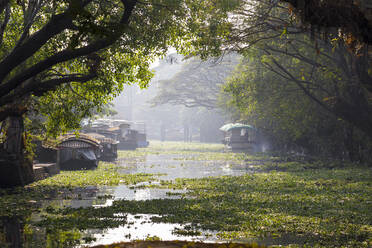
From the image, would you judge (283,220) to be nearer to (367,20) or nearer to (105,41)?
(367,20)

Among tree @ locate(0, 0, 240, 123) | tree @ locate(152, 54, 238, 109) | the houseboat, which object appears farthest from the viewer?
tree @ locate(152, 54, 238, 109)

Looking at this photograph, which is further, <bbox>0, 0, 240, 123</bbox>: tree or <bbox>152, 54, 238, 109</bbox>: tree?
<bbox>152, 54, 238, 109</bbox>: tree

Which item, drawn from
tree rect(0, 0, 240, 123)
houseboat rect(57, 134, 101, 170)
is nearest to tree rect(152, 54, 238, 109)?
houseboat rect(57, 134, 101, 170)

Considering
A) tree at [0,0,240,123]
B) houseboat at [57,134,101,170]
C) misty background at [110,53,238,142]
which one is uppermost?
misty background at [110,53,238,142]

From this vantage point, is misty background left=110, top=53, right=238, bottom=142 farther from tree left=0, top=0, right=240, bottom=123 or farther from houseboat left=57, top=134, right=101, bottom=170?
tree left=0, top=0, right=240, bottom=123

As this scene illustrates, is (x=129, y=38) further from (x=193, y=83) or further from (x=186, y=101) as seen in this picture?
(x=186, y=101)

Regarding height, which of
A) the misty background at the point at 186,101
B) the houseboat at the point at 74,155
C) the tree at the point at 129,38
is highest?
the misty background at the point at 186,101

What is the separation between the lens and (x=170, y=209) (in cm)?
1315

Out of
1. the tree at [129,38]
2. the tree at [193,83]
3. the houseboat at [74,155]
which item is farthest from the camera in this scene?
the tree at [193,83]

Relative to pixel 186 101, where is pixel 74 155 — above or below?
below

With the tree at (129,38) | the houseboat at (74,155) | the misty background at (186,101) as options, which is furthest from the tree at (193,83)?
the tree at (129,38)

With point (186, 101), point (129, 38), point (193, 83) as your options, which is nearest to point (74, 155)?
point (129, 38)

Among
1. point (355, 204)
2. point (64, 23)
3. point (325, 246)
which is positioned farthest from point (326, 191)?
point (64, 23)

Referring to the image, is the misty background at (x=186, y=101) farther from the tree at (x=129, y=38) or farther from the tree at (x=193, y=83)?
the tree at (x=129, y=38)
